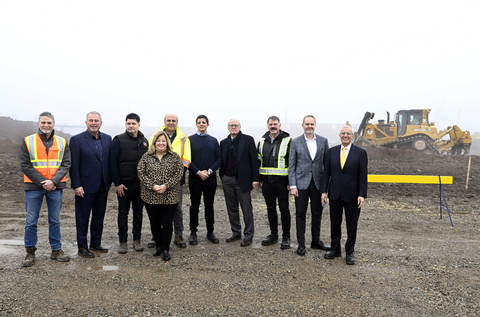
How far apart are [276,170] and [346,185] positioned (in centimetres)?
107

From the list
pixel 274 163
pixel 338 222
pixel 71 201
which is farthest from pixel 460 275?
pixel 71 201

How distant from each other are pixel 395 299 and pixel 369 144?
21.7 metres

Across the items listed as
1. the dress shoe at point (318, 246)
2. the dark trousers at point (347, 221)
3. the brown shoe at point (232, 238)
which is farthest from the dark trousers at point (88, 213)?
the dark trousers at point (347, 221)

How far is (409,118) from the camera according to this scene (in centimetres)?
2259

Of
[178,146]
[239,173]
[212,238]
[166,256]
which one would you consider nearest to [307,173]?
[239,173]

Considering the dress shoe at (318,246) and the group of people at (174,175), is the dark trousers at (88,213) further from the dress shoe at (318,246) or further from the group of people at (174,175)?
the dress shoe at (318,246)

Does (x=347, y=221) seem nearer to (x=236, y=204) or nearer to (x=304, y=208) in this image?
(x=304, y=208)

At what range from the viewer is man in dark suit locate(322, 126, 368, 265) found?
409cm

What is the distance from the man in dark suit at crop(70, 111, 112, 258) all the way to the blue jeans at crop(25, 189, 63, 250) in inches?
10.1

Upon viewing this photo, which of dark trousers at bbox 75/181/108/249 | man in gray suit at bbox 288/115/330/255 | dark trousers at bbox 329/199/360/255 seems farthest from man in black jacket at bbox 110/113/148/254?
dark trousers at bbox 329/199/360/255

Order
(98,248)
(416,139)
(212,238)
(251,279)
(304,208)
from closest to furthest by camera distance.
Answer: (251,279), (98,248), (304,208), (212,238), (416,139)

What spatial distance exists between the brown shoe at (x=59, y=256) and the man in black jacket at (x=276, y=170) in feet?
9.39

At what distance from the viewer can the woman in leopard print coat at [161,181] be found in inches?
159

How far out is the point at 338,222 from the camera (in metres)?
4.27
